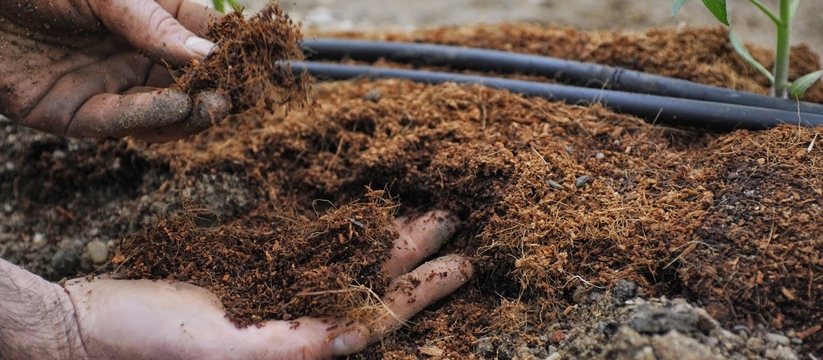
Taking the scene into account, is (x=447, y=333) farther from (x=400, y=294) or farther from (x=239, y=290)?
(x=239, y=290)

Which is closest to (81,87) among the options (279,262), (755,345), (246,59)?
(246,59)

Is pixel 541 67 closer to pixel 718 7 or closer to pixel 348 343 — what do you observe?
pixel 718 7

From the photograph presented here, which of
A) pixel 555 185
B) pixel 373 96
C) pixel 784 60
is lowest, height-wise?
pixel 555 185

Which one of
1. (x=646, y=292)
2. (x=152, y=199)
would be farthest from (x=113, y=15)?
(x=646, y=292)

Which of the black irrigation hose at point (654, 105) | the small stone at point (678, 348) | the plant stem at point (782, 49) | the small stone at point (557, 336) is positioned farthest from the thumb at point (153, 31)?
the plant stem at point (782, 49)

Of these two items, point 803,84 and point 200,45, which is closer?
point 200,45
